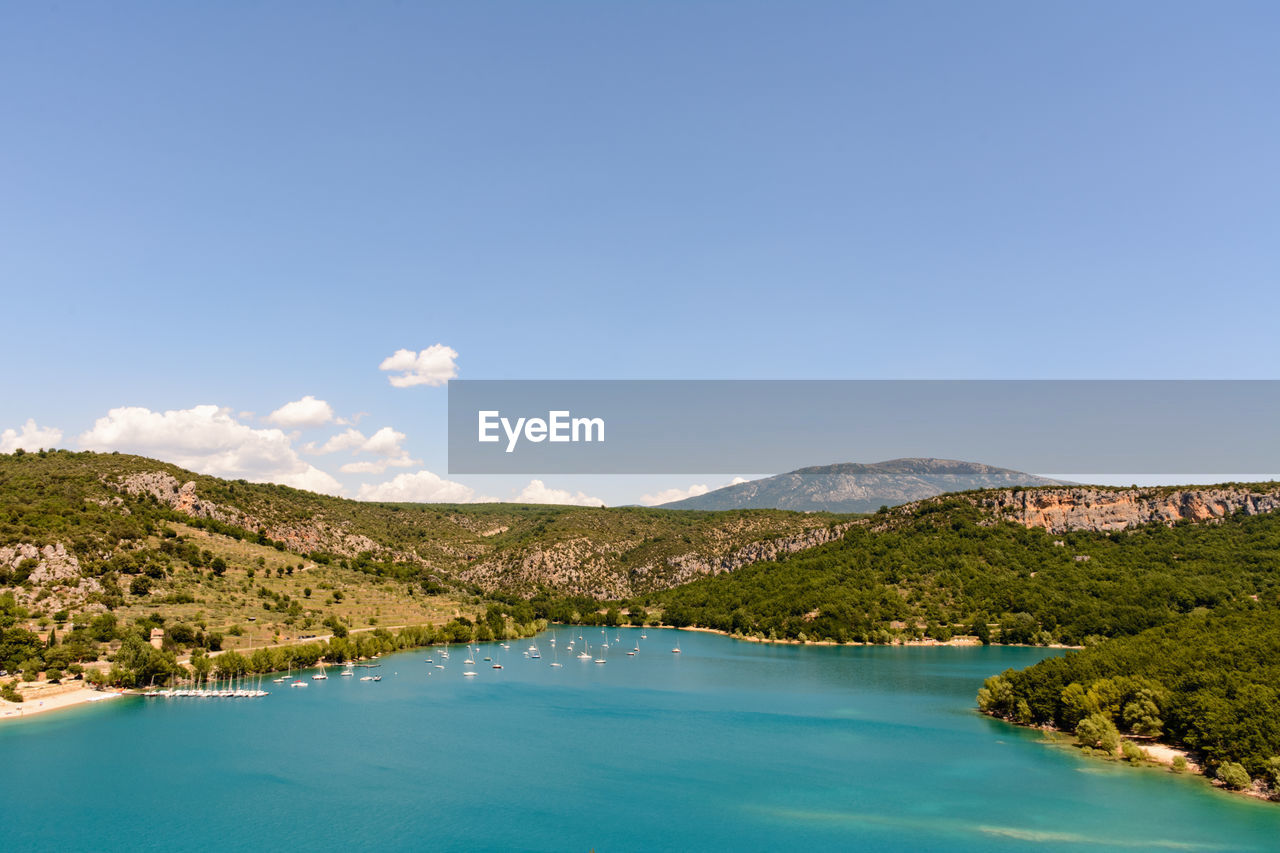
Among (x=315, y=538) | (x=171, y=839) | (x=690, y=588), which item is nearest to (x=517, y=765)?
(x=171, y=839)

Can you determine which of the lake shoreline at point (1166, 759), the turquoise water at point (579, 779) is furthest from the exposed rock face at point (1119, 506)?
the lake shoreline at point (1166, 759)

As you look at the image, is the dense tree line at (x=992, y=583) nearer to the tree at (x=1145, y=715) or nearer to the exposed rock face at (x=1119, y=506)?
the exposed rock face at (x=1119, y=506)

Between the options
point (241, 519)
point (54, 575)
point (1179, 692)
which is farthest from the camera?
point (241, 519)

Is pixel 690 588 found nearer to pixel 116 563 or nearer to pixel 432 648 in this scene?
pixel 432 648

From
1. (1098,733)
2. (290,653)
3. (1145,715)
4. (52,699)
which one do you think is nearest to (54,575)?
(52,699)

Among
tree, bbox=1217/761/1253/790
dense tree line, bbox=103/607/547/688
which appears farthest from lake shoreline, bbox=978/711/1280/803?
dense tree line, bbox=103/607/547/688

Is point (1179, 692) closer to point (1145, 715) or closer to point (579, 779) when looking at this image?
point (1145, 715)
